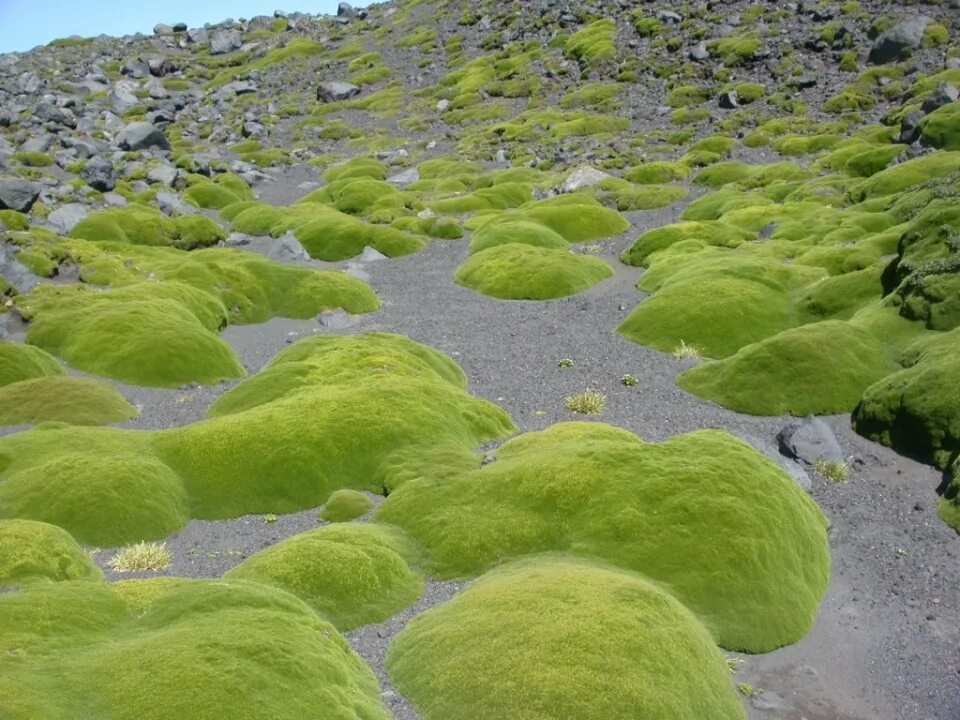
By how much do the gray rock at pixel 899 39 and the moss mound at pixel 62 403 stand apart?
102 m

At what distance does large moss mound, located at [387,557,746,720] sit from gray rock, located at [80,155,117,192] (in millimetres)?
77795

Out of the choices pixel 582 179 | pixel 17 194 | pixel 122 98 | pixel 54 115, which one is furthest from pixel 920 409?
pixel 122 98

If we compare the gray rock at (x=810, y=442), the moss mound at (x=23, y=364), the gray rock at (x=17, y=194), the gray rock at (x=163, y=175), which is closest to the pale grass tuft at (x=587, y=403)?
the gray rock at (x=810, y=442)

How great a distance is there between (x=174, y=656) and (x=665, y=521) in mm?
11341

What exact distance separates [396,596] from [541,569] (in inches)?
132

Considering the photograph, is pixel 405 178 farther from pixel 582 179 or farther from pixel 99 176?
pixel 99 176

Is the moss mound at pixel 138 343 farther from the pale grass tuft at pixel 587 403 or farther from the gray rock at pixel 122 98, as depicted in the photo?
the gray rock at pixel 122 98

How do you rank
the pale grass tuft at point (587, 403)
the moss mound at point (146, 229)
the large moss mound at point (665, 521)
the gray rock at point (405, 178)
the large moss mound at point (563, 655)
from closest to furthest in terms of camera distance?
the large moss mound at point (563, 655) < the large moss mound at point (665, 521) < the pale grass tuft at point (587, 403) < the moss mound at point (146, 229) < the gray rock at point (405, 178)

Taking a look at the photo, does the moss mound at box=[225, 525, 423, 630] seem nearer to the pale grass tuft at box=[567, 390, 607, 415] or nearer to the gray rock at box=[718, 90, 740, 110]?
the pale grass tuft at box=[567, 390, 607, 415]

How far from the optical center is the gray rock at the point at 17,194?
60812mm

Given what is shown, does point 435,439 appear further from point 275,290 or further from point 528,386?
point 275,290

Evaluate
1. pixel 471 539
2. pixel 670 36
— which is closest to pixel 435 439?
pixel 471 539

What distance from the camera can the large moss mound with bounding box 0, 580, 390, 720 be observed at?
11.4 meters

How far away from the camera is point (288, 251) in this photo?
61812 mm
